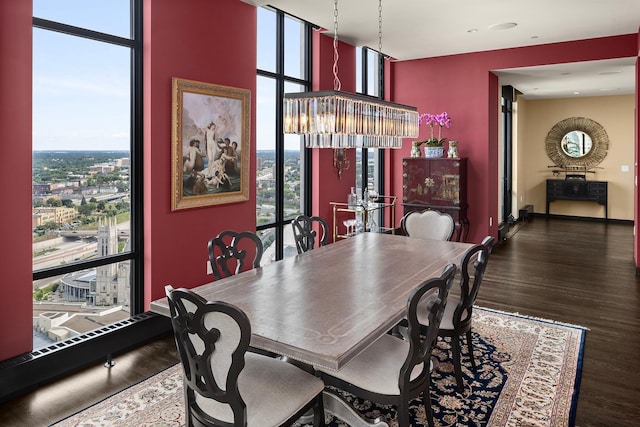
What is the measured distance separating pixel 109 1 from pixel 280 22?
201cm

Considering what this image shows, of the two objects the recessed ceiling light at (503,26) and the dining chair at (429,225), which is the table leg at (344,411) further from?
the recessed ceiling light at (503,26)

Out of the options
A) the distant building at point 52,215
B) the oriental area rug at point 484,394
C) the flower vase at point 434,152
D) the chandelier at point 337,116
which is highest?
the flower vase at point 434,152

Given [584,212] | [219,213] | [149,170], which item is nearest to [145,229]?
[149,170]

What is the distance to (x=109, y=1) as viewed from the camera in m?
3.43

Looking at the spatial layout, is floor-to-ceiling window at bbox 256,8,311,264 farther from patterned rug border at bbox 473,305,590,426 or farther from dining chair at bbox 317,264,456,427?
dining chair at bbox 317,264,456,427

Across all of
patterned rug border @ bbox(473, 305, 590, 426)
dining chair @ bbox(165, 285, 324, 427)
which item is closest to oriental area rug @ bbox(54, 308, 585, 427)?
patterned rug border @ bbox(473, 305, 590, 426)

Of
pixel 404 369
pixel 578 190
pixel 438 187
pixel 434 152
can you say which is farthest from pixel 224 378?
pixel 578 190

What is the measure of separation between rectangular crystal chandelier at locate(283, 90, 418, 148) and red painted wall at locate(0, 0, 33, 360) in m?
A: 1.59

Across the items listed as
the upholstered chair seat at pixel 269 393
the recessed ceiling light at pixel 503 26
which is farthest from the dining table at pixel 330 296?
the recessed ceiling light at pixel 503 26

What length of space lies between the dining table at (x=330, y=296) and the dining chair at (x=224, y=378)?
194 mm

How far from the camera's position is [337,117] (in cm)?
282

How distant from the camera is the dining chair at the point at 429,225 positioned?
4.29m

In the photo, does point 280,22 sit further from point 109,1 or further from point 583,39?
point 583,39

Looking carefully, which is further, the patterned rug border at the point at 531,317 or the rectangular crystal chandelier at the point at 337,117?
the patterned rug border at the point at 531,317
